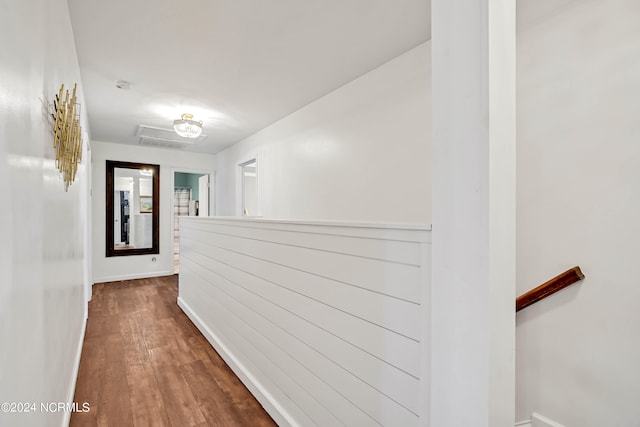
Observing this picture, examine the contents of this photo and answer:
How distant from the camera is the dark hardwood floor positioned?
1798 mm

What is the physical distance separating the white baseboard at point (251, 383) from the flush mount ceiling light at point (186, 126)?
2.24 m

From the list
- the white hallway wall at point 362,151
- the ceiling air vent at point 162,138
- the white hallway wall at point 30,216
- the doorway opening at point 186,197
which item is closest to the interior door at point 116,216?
the ceiling air vent at point 162,138

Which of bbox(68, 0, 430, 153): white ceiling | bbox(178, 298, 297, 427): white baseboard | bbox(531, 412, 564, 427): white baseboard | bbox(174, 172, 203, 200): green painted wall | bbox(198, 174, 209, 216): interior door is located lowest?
bbox(178, 298, 297, 427): white baseboard

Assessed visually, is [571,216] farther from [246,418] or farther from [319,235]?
[246,418]

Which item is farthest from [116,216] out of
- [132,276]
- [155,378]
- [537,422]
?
[537,422]

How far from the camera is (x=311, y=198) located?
3455 mm

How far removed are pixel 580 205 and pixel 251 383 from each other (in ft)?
7.31

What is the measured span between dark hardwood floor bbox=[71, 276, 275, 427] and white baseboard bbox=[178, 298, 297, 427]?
→ 0.04 meters

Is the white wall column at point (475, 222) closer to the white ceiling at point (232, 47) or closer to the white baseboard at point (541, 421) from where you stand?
the white baseboard at point (541, 421)

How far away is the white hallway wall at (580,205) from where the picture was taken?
133cm

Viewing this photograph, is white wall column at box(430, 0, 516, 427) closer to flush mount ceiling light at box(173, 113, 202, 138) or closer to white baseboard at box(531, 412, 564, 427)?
white baseboard at box(531, 412, 564, 427)

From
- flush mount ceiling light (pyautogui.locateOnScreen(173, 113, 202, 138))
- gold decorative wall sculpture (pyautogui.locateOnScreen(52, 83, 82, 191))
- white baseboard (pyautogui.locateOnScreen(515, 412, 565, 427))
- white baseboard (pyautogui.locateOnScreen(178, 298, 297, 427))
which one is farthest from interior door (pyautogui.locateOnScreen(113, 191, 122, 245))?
white baseboard (pyautogui.locateOnScreen(515, 412, 565, 427))

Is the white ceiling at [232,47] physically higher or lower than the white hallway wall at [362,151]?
higher

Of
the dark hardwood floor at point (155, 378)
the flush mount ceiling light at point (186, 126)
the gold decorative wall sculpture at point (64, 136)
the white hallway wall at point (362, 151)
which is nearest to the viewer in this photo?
the gold decorative wall sculpture at point (64, 136)
